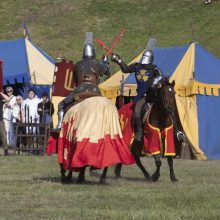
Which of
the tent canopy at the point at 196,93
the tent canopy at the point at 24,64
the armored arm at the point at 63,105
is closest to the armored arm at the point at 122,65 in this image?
the armored arm at the point at 63,105

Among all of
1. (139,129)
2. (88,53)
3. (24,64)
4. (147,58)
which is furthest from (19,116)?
(88,53)

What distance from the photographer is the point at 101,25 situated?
147 feet

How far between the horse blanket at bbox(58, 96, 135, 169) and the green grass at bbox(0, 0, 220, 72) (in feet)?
92.7

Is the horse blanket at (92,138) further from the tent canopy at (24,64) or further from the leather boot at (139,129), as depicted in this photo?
the tent canopy at (24,64)

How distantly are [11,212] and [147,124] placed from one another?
4.11 metres

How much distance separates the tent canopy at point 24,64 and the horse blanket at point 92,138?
1026cm

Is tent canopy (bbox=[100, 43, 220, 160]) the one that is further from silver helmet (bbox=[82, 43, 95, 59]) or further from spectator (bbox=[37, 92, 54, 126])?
silver helmet (bbox=[82, 43, 95, 59])

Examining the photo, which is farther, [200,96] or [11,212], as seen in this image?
[200,96]

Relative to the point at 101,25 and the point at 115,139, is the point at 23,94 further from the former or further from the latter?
the point at 101,25

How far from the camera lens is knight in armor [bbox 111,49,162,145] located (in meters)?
11.1

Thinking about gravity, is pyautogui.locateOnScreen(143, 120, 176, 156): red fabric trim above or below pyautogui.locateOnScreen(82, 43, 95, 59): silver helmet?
below

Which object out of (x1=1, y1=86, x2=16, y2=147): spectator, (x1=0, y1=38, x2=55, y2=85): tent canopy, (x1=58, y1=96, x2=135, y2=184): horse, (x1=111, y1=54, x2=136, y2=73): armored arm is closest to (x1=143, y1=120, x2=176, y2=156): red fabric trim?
(x1=111, y1=54, x2=136, y2=73): armored arm

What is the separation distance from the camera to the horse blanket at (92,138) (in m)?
9.40

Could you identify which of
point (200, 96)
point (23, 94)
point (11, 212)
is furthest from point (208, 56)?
point (11, 212)
